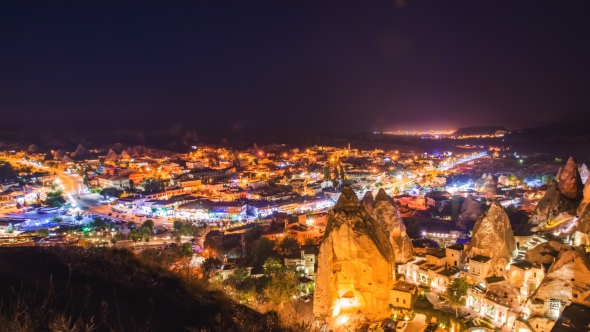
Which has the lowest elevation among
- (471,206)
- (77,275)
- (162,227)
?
(162,227)

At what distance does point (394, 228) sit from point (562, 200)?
8.66 metres

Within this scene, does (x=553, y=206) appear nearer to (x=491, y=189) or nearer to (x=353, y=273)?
(x=353, y=273)

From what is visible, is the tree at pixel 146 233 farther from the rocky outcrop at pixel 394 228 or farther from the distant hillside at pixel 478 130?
the distant hillside at pixel 478 130

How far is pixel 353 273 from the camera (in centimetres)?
1024

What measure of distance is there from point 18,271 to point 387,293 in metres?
8.49

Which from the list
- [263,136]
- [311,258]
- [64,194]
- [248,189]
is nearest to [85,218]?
[64,194]

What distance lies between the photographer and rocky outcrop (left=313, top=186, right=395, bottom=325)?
10.2 metres

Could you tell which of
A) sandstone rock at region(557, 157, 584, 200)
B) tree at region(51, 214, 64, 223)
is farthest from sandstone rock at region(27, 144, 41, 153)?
sandstone rock at region(557, 157, 584, 200)

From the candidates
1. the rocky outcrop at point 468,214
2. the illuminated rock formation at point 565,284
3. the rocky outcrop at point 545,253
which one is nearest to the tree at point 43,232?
the rocky outcrop at point 468,214

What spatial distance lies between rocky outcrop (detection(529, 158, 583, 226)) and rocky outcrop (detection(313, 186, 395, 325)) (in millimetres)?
9673

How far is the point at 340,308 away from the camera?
10.3 m

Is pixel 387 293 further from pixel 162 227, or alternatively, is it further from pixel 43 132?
pixel 43 132

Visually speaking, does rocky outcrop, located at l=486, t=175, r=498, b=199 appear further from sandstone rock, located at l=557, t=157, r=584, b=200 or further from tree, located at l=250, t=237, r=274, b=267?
tree, located at l=250, t=237, r=274, b=267

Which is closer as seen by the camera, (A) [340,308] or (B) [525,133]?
(A) [340,308]
